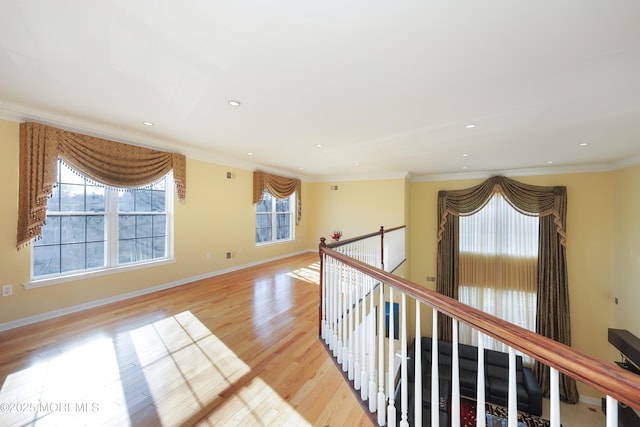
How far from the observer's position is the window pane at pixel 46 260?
2955 millimetres

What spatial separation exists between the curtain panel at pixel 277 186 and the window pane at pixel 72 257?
119 inches

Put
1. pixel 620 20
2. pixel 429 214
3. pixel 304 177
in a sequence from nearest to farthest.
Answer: pixel 620 20 < pixel 429 214 < pixel 304 177

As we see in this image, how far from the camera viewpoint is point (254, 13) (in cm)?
147

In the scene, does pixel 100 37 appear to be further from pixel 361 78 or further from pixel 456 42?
pixel 456 42

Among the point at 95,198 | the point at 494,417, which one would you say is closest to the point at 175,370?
the point at 95,198

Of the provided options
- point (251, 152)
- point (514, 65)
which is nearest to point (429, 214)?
point (251, 152)

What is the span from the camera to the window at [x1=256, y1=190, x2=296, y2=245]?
20.1 ft

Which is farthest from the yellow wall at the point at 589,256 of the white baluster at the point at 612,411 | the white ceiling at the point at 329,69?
the white baluster at the point at 612,411

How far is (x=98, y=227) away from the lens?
11.4 feet

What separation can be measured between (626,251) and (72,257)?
8.79 m

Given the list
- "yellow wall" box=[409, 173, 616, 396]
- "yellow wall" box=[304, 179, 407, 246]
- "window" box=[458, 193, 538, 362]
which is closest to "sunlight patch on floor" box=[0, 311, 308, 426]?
"yellow wall" box=[304, 179, 407, 246]

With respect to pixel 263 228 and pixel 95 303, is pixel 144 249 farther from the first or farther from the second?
pixel 263 228

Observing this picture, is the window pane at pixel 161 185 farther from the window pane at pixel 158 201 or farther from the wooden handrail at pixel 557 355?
the wooden handrail at pixel 557 355

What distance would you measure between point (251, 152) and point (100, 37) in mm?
3019
